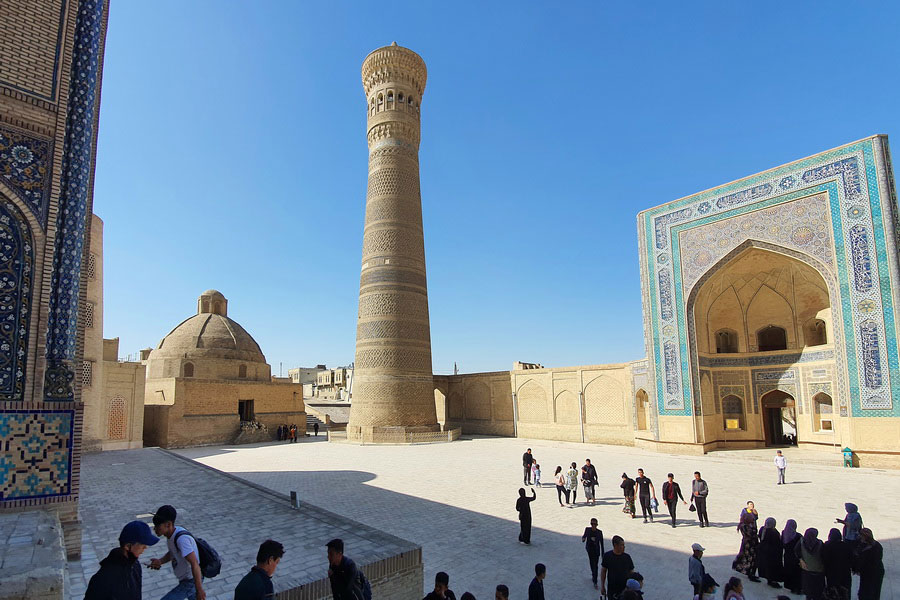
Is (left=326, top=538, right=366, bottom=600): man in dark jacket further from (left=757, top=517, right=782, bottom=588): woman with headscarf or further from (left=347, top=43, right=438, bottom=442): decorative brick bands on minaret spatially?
(left=347, top=43, right=438, bottom=442): decorative brick bands on minaret

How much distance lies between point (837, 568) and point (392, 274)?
15.4 metres

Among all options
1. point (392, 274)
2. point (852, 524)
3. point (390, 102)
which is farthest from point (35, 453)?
point (390, 102)

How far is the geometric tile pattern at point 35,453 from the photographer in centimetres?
372

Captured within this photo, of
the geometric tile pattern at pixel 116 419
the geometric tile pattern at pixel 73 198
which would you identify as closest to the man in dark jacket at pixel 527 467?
the geometric tile pattern at pixel 73 198

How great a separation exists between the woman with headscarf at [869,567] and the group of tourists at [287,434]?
58.9ft

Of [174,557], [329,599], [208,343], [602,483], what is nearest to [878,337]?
[602,483]

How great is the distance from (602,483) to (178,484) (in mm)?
7411

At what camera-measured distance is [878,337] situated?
10.8m

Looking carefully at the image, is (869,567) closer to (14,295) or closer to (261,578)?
(261,578)

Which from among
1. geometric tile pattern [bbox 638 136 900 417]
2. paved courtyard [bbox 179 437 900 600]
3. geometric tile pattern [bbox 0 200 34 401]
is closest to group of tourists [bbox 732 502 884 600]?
paved courtyard [bbox 179 437 900 600]

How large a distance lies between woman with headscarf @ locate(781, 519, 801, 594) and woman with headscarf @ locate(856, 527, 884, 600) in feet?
1.51

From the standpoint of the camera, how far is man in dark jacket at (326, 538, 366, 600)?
102 inches

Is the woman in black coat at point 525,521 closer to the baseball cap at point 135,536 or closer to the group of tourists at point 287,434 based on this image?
the baseball cap at point 135,536

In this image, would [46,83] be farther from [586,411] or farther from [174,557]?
[586,411]
